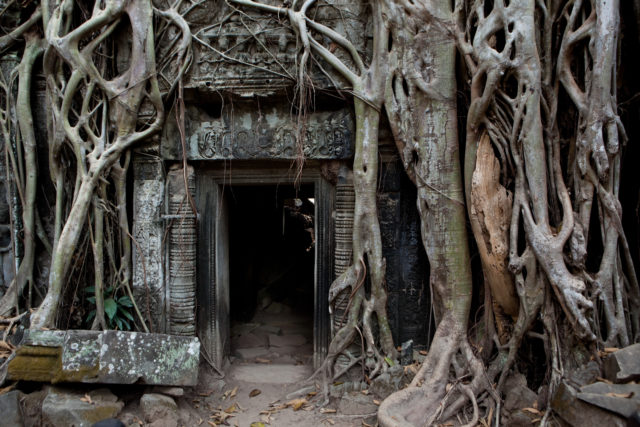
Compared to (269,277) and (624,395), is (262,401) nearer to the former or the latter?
(624,395)

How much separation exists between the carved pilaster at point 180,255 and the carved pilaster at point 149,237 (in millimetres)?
72

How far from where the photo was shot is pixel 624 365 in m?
2.35

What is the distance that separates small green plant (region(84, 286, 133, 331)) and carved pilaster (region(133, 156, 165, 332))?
10cm

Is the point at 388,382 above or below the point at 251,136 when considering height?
below

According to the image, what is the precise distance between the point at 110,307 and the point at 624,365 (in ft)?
11.3

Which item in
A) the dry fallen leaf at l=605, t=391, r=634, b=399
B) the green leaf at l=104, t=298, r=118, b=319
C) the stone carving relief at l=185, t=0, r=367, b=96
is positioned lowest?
the dry fallen leaf at l=605, t=391, r=634, b=399

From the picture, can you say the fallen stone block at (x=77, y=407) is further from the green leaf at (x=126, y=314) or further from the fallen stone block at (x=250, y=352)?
the fallen stone block at (x=250, y=352)

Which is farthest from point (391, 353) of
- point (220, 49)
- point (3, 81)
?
point (3, 81)

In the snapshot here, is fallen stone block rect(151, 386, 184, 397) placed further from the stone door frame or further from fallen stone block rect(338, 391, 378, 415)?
fallen stone block rect(338, 391, 378, 415)

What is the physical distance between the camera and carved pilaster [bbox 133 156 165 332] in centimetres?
366

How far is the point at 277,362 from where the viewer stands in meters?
4.25

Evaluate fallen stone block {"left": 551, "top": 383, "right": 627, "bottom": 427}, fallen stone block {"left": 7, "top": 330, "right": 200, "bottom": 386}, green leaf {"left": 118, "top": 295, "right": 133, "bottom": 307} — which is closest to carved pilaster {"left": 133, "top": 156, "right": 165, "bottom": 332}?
green leaf {"left": 118, "top": 295, "right": 133, "bottom": 307}

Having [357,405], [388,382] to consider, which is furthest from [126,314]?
[388,382]

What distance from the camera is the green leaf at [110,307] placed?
3.53 metres
